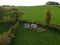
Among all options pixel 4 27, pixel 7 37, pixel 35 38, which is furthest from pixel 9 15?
pixel 7 37

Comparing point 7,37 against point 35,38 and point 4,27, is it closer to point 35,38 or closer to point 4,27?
point 35,38

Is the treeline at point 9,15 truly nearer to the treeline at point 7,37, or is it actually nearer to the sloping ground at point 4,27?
the sloping ground at point 4,27

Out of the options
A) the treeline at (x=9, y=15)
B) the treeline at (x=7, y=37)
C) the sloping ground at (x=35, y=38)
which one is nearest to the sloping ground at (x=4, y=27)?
the treeline at (x=9, y=15)

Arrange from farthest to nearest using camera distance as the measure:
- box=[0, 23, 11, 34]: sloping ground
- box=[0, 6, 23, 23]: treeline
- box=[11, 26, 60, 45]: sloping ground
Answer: box=[0, 6, 23, 23]: treeline, box=[0, 23, 11, 34]: sloping ground, box=[11, 26, 60, 45]: sloping ground

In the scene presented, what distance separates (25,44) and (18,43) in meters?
1.43

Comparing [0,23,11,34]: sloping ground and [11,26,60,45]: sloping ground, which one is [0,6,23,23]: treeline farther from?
[11,26,60,45]: sloping ground

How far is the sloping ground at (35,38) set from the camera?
140 ft

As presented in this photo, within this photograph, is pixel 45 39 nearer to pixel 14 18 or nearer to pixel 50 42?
pixel 50 42

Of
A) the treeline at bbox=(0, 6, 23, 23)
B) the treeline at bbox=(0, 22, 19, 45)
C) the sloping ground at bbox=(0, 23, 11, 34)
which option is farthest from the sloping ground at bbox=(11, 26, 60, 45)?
the treeline at bbox=(0, 6, 23, 23)

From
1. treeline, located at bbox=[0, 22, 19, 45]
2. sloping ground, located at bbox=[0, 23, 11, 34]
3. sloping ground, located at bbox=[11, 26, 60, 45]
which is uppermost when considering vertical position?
treeline, located at bbox=[0, 22, 19, 45]

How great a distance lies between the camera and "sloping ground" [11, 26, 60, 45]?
1683 inches

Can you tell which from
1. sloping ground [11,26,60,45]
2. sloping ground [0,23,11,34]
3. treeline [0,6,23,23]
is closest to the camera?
sloping ground [11,26,60,45]

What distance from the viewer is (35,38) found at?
149ft

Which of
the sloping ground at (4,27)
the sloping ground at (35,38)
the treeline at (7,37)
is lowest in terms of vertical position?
the sloping ground at (35,38)
